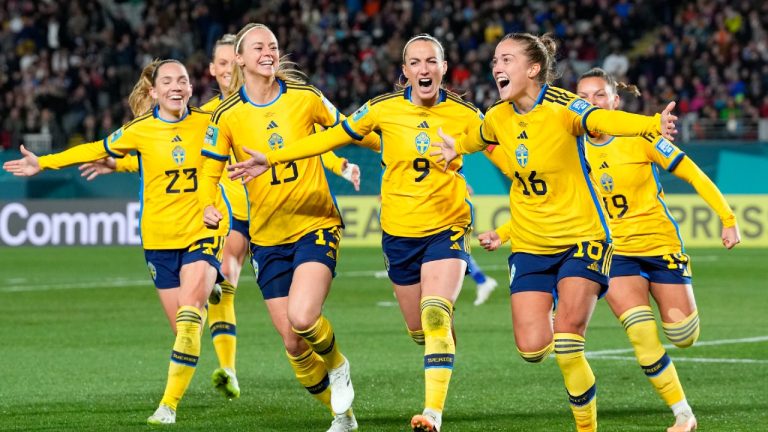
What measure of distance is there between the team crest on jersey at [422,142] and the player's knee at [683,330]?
5.87 ft

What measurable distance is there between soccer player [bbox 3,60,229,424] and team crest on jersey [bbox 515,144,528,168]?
8.40 ft

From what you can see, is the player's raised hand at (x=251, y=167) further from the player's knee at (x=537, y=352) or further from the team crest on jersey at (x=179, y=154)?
the player's knee at (x=537, y=352)

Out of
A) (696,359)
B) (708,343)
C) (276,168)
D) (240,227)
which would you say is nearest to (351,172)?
(276,168)

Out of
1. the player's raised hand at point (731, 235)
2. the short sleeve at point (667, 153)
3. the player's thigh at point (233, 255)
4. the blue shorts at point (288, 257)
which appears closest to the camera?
the player's raised hand at point (731, 235)

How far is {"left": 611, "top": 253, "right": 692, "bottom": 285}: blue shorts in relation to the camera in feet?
27.6

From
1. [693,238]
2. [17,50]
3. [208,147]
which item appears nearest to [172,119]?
[208,147]

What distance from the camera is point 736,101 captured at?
2694 centimetres

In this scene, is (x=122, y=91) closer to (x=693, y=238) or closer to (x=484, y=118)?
(x=693, y=238)

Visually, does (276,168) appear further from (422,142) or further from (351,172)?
(422,142)

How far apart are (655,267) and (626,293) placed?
0.28m

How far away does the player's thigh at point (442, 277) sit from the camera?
309 inches

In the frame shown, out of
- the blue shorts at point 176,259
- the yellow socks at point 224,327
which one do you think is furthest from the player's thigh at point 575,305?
the yellow socks at point 224,327

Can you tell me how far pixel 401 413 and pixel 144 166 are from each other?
236 centimetres

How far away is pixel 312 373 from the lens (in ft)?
27.7
